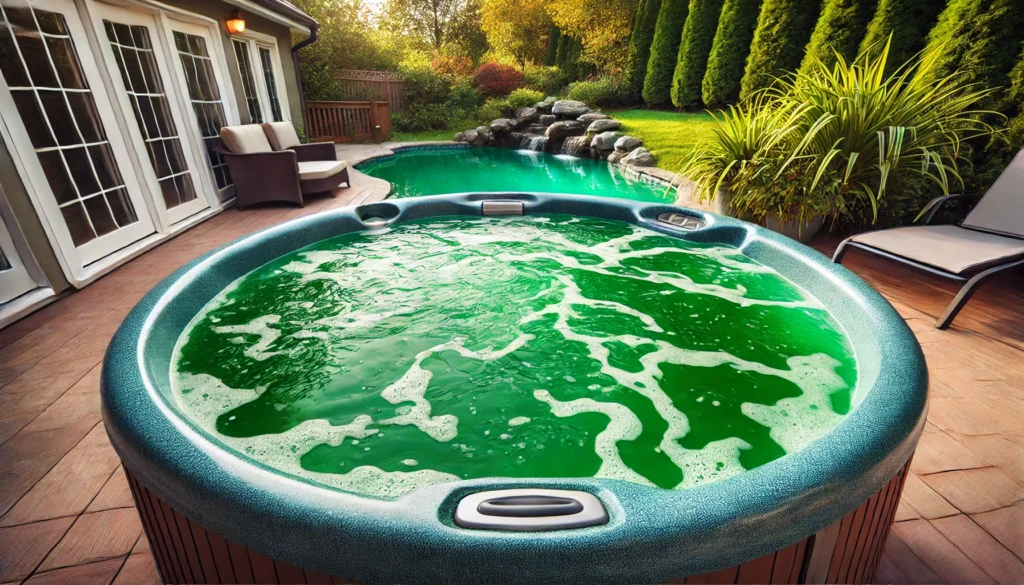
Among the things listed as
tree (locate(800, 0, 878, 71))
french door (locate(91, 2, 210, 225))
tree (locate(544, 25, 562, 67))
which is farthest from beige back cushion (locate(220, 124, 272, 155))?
tree (locate(544, 25, 562, 67))

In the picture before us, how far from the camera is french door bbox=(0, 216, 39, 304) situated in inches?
97.4

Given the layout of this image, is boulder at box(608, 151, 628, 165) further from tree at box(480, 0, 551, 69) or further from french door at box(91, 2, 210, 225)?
tree at box(480, 0, 551, 69)

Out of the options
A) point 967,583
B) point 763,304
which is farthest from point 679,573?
point 763,304

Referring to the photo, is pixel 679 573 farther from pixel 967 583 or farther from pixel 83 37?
pixel 83 37

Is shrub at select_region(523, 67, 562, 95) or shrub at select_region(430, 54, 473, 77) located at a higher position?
shrub at select_region(430, 54, 473, 77)

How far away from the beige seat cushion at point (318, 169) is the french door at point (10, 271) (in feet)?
7.94

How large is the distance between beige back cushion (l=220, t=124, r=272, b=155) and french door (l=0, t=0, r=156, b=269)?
1.13m

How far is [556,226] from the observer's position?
135 inches

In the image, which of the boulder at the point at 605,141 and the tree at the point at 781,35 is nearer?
the tree at the point at 781,35

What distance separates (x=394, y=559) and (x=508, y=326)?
141 cm

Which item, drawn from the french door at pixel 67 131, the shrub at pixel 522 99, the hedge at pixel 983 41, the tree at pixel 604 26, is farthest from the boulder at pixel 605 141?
the french door at pixel 67 131

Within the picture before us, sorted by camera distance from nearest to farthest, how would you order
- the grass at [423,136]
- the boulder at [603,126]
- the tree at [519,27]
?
the boulder at [603,126]
the grass at [423,136]
the tree at [519,27]

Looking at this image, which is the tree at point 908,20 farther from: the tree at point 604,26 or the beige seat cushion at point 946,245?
the tree at point 604,26

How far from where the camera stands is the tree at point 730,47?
8.36 metres
